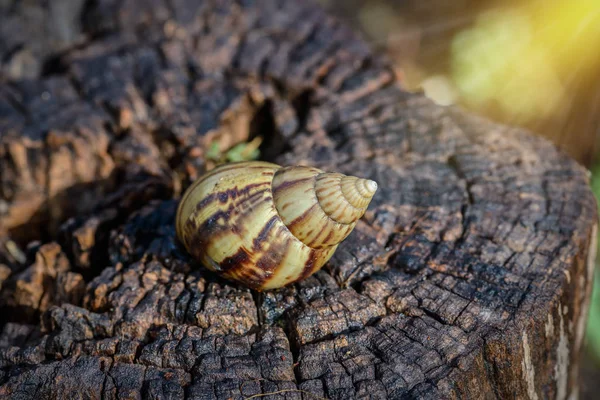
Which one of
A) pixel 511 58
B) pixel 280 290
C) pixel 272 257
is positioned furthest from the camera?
pixel 511 58

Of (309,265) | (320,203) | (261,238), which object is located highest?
(320,203)

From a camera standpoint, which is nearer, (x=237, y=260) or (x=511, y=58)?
(x=237, y=260)

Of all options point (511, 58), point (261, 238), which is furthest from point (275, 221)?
point (511, 58)

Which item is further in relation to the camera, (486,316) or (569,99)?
(569,99)

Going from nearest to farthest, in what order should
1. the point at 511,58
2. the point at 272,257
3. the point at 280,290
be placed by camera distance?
1. the point at 272,257
2. the point at 280,290
3. the point at 511,58

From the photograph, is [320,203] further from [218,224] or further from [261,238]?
[218,224]

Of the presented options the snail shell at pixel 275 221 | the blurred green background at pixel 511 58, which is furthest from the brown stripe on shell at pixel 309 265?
the blurred green background at pixel 511 58

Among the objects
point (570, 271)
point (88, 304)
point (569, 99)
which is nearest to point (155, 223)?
point (88, 304)

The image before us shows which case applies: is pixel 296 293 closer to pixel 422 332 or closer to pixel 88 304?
pixel 422 332
